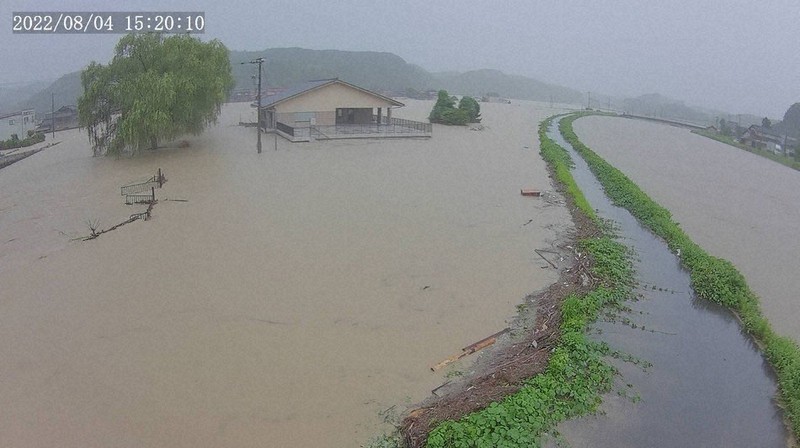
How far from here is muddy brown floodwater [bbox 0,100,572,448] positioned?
714 centimetres

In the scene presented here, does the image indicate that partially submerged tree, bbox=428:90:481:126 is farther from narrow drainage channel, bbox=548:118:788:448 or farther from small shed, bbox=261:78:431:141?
narrow drainage channel, bbox=548:118:788:448

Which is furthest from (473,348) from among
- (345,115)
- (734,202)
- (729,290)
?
(345,115)

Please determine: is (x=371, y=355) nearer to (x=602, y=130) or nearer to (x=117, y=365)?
(x=117, y=365)

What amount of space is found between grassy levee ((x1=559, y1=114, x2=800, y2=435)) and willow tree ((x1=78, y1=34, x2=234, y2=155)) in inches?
726

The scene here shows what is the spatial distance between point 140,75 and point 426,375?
2040 centimetres

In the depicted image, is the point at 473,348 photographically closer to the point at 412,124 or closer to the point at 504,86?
the point at 412,124

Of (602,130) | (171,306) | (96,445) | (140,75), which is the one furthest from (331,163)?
(602,130)

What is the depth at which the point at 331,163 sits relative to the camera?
2395 cm

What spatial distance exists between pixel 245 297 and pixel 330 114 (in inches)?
934

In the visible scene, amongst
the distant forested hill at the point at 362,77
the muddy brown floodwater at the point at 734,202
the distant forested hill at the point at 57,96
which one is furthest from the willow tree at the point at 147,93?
the distant forested hill at the point at 362,77

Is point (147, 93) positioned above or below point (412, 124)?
above

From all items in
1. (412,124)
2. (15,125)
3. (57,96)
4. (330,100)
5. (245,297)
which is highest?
(57,96)

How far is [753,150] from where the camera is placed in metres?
40.6

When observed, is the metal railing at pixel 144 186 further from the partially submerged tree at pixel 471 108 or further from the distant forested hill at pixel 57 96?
the distant forested hill at pixel 57 96
